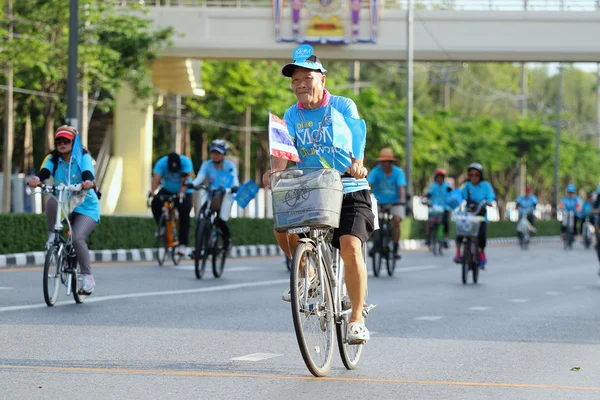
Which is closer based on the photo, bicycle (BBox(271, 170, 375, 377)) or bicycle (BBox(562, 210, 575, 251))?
bicycle (BBox(271, 170, 375, 377))

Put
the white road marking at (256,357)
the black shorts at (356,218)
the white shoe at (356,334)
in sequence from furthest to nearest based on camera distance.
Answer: the white road marking at (256,357), the black shorts at (356,218), the white shoe at (356,334)

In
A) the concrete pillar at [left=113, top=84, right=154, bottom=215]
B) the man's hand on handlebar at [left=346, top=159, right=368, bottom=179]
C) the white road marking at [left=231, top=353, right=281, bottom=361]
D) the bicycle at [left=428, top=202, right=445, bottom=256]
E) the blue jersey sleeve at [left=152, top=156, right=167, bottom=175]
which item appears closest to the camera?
the man's hand on handlebar at [left=346, top=159, right=368, bottom=179]

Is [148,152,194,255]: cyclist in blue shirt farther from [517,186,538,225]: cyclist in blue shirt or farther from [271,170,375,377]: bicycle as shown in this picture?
[517,186,538,225]: cyclist in blue shirt

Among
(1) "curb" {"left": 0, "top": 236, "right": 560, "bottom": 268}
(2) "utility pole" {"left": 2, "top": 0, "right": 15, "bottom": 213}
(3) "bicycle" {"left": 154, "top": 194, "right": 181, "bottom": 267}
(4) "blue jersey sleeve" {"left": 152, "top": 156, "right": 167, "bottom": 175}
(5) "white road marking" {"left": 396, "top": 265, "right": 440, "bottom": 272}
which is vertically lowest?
(5) "white road marking" {"left": 396, "top": 265, "right": 440, "bottom": 272}

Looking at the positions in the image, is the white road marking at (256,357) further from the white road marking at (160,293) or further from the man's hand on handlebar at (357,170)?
the white road marking at (160,293)

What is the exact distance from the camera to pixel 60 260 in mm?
12375

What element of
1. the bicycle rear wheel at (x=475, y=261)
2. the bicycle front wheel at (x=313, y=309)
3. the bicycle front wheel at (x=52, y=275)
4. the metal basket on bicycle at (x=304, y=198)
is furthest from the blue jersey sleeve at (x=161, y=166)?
the metal basket on bicycle at (x=304, y=198)

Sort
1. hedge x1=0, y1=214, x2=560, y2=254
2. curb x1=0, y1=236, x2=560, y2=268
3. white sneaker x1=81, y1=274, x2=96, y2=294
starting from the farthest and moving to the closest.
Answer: hedge x1=0, y1=214, x2=560, y2=254, curb x1=0, y1=236, x2=560, y2=268, white sneaker x1=81, y1=274, x2=96, y2=294

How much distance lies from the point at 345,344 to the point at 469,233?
11.0 meters

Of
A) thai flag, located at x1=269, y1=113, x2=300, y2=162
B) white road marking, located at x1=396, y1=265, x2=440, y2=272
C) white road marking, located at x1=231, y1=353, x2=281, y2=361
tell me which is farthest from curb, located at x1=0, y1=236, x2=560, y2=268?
thai flag, located at x1=269, y1=113, x2=300, y2=162

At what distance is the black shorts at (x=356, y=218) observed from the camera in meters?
8.12

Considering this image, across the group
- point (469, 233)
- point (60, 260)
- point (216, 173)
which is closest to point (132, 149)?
point (216, 173)

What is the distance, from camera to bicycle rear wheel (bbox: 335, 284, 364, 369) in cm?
796

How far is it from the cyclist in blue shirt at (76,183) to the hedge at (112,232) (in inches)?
309
